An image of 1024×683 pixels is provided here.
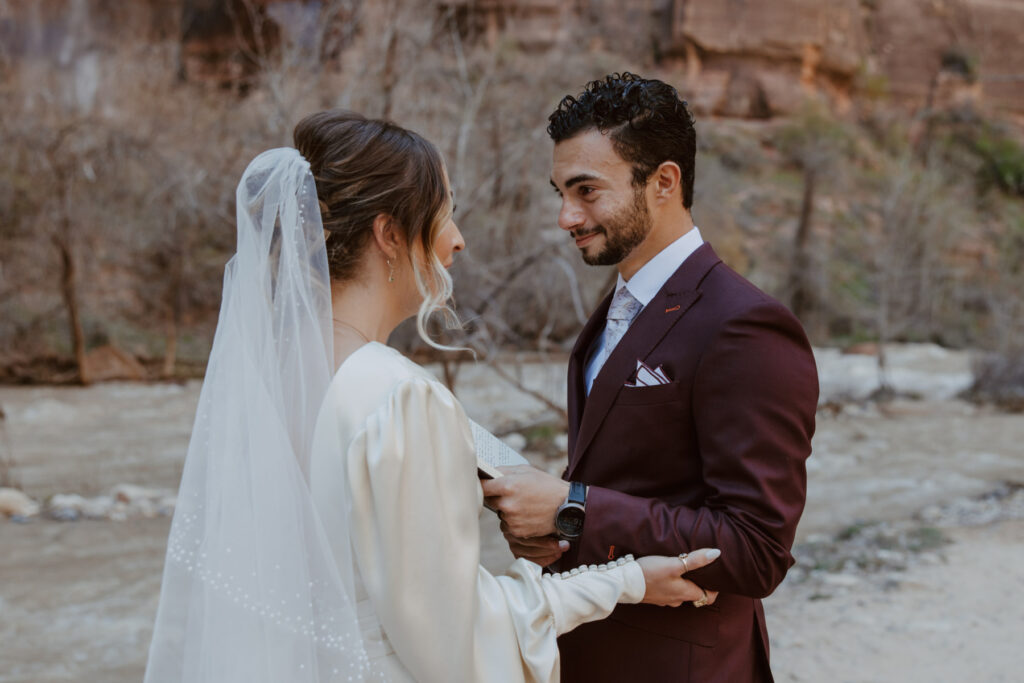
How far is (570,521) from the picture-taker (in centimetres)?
187

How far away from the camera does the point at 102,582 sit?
6.31m

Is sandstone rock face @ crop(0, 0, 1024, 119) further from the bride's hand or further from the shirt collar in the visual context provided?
the bride's hand

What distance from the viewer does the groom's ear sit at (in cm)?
212

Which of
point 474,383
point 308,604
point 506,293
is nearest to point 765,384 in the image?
point 308,604

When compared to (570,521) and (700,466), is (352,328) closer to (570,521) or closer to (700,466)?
(570,521)

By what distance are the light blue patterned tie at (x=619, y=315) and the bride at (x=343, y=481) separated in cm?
45

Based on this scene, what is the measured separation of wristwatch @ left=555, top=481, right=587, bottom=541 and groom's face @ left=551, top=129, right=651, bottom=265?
1.98ft

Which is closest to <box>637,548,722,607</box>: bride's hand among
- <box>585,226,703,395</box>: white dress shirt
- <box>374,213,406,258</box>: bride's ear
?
<box>585,226,703,395</box>: white dress shirt

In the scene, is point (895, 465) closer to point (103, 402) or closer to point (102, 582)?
point (102, 582)

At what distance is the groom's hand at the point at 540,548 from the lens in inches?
75.1

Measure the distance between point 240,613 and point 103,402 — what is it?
12585 mm

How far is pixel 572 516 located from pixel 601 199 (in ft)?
2.50

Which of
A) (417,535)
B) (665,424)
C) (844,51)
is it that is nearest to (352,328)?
(417,535)

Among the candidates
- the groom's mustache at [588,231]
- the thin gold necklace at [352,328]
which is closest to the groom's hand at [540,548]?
the thin gold necklace at [352,328]
